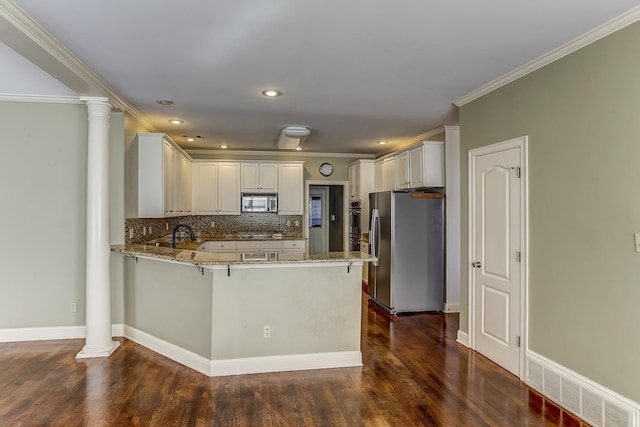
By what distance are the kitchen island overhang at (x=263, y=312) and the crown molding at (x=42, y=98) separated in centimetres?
184

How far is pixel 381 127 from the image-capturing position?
5203mm

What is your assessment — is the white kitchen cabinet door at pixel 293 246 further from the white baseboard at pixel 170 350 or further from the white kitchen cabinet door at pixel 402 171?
the white baseboard at pixel 170 350

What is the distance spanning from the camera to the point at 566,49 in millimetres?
2629

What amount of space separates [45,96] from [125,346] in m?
2.65

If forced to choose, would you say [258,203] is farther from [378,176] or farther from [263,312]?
[263,312]

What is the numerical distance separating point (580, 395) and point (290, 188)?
5.32 m

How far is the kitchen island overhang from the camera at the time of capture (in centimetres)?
318

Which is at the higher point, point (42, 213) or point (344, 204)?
point (344, 204)

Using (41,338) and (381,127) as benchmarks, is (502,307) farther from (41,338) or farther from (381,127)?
(41,338)

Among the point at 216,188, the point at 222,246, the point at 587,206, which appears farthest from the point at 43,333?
the point at 587,206

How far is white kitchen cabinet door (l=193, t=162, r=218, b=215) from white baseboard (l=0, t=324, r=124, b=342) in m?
3.10

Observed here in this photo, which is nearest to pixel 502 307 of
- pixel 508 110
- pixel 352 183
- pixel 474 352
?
pixel 474 352

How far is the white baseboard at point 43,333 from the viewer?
388 cm

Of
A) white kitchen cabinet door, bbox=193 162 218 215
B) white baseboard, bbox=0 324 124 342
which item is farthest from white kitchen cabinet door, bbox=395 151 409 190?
white baseboard, bbox=0 324 124 342
